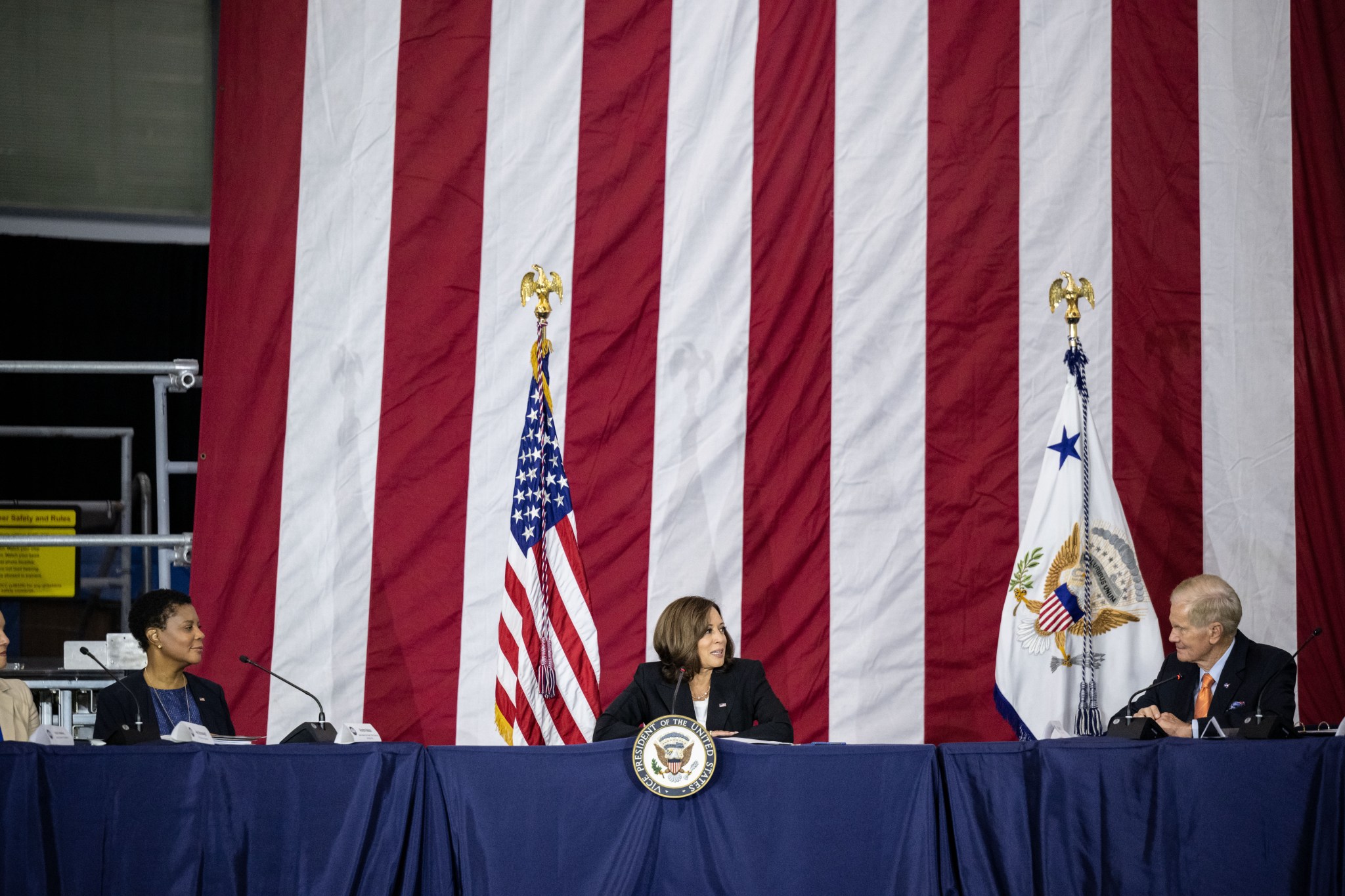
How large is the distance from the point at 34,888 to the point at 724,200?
3.54 m

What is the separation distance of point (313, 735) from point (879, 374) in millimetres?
2789

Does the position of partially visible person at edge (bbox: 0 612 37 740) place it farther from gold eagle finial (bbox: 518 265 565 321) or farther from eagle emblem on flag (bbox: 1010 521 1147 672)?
eagle emblem on flag (bbox: 1010 521 1147 672)

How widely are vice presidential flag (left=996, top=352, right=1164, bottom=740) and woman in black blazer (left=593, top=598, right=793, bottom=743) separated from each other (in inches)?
38.3

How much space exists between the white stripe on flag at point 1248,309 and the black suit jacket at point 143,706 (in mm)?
3870

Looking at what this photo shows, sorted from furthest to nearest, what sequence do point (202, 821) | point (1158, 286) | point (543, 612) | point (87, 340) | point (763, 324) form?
point (87, 340), point (1158, 286), point (763, 324), point (543, 612), point (202, 821)

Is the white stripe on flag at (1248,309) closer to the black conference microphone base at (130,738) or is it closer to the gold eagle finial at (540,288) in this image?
the gold eagle finial at (540,288)

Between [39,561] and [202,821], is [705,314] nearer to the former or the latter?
[202,821]

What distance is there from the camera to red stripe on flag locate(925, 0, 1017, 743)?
5449 mm

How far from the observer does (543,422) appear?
16.4ft

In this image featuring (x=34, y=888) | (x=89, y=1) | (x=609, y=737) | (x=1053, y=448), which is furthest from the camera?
(x=89, y=1)

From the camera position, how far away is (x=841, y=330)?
218 inches

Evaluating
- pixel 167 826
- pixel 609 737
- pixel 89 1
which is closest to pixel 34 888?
pixel 167 826

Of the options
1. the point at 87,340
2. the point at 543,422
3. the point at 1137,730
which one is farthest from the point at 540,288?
the point at 87,340

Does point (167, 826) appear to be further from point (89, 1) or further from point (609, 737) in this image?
point (89, 1)
